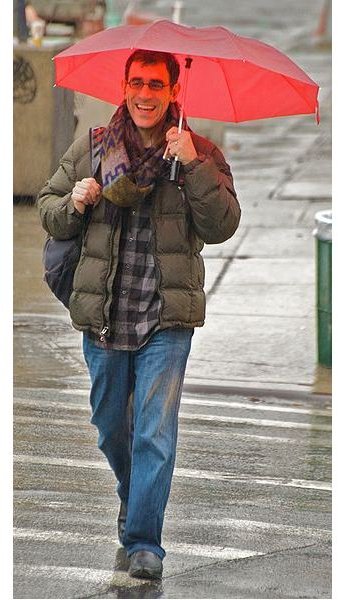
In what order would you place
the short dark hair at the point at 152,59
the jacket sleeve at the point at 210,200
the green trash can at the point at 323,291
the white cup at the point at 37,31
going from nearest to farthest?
the jacket sleeve at the point at 210,200, the short dark hair at the point at 152,59, the green trash can at the point at 323,291, the white cup at the point at 37,31

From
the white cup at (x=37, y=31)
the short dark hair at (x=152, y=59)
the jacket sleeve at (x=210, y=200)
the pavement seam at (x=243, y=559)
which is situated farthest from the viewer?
the white cup at (x=37, y=31)

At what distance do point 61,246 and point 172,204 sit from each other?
1.50ft

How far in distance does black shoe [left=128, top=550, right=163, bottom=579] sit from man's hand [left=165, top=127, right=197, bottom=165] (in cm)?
145

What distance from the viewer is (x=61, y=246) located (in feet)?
19.0

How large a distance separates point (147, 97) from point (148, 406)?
44.0 inches

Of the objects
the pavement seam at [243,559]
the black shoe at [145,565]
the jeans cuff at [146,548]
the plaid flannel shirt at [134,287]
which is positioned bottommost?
the pavement seam at [243,559]

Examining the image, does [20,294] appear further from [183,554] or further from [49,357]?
[183,554]

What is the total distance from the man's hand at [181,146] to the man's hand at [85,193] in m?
0.29

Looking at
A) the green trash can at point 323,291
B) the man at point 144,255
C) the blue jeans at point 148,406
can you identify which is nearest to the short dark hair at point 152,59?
the man at point 144,255

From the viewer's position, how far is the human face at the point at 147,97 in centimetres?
559

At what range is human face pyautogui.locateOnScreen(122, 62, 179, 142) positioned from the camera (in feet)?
18.3

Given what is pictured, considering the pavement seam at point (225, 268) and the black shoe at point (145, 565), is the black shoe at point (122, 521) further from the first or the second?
the pavement seam at point (225, 268)

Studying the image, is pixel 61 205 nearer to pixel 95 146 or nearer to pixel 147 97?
pixel 95 146

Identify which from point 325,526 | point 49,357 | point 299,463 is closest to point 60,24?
point 49,357
